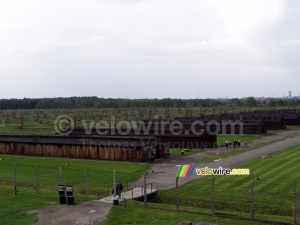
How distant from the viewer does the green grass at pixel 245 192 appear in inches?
1078

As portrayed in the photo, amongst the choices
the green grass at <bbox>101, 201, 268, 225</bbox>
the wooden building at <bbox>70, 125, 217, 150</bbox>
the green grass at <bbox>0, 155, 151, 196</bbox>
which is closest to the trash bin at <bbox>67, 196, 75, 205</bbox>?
the green grass at <bbox>101, 201, 268, 225</bbox>

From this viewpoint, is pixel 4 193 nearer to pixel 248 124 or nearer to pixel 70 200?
pixel 70 200

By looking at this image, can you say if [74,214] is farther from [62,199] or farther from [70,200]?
Result: [62,199]

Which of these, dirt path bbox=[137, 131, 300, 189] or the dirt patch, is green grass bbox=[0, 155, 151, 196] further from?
the dirt patch

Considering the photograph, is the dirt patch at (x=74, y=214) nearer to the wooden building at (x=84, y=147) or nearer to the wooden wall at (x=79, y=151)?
the wooden wall at (x=79, y=151)

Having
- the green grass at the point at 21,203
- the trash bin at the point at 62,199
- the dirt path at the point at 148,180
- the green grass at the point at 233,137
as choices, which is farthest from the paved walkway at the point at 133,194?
the green grass at the point at 233,137

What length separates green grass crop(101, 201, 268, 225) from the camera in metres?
22.7

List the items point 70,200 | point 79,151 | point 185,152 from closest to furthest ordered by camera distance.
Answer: point 70,200 → point 79,151 → point 185,152

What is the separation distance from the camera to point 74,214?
24.6m

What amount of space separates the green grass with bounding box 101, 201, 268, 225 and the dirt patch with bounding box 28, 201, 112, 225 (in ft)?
2.40

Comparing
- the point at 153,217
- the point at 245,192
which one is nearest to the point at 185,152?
the point at 245,192

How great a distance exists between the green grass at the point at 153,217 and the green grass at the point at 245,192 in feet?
13.1

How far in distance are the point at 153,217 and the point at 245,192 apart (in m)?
9.74

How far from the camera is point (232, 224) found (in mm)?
22016
